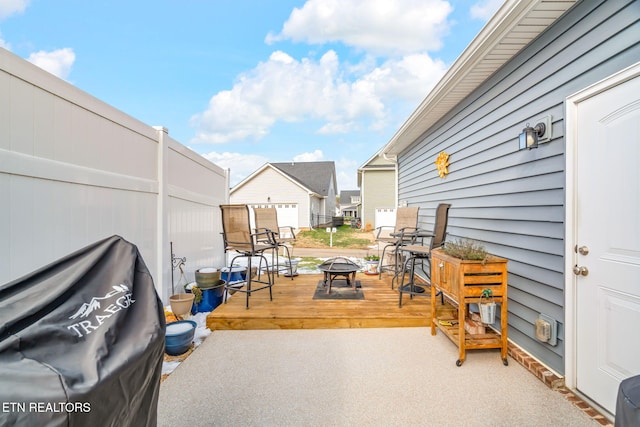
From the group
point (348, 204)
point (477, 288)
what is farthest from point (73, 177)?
point (348, 204)

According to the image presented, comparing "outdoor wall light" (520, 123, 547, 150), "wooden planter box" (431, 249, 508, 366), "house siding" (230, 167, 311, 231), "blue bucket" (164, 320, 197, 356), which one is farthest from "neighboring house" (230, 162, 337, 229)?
"outdoor wall light" (520, 123, 547, 150)

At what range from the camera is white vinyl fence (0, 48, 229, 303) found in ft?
5.63

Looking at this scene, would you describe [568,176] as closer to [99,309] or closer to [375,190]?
[99,309]

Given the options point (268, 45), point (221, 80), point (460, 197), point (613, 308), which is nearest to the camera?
point (613, 308)

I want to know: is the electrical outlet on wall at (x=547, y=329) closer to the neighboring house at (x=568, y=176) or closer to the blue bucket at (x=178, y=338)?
the neighboring house at (x=568, y=176)

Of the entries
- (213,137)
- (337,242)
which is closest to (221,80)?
(337,242)

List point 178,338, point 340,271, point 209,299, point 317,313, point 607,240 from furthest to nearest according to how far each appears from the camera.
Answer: point 340,271
point 209,299
point 317,313
point 178,338
point 607,240

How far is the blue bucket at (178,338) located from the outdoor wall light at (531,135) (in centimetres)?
333

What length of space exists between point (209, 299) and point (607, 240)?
3.85 m

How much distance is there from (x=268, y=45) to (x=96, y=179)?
8.50 m

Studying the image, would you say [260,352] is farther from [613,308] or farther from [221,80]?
[221,80]

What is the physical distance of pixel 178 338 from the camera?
8.55 feet

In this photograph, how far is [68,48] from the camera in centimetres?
581

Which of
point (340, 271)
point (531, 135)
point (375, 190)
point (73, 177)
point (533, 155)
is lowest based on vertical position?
point (340, 271)
